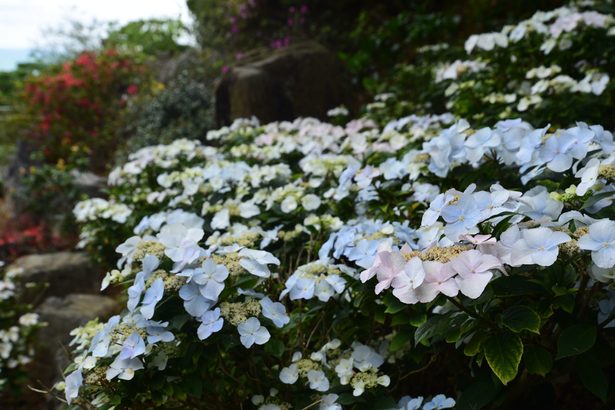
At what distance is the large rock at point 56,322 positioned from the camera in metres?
3.03

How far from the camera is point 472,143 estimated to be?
155cm

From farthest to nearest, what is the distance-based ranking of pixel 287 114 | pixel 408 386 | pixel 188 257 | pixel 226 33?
pixel 226 33
pixel 287 114
pixel 408 386
pixel 188 257

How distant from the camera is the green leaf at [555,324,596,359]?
3.33 feet

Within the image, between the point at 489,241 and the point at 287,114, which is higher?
the point at 489,241

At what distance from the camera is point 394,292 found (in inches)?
37.6

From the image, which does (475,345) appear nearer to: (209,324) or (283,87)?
(209,324)

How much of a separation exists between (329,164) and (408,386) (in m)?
0.79

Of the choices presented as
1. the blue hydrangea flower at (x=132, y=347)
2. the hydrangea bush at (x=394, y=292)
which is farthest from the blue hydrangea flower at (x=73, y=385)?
the blue hydrangea flower at (x=132, y=347)

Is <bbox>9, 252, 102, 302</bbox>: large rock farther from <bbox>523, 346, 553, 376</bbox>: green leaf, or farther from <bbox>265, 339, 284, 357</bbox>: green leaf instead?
<bbox>523, 346, 553, 376</bbox>: green leaf

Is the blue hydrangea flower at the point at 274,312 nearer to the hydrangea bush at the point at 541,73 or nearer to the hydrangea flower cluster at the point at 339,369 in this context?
the hydrangea flower cluster at the point at 339,369

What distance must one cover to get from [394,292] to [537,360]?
327mm

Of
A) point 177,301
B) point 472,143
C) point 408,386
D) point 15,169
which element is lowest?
point 15,169

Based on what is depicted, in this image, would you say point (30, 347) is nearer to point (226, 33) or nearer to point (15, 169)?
point (15, 169)

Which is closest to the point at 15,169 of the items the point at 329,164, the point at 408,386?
the point at 329,164
